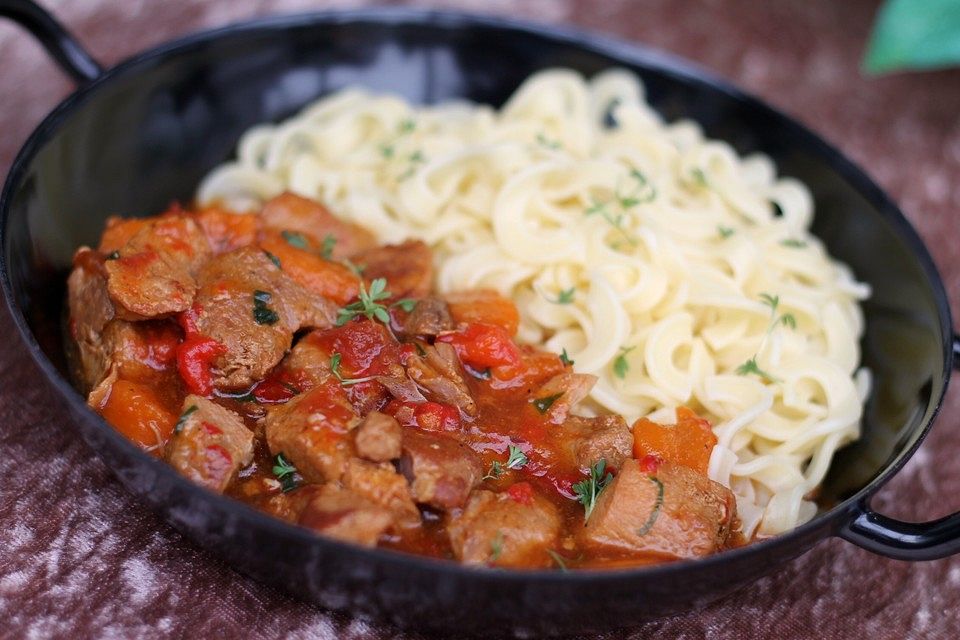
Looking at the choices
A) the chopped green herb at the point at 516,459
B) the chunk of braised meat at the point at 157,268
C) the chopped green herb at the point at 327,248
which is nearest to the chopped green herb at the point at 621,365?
the chopped green herb at the point at 516,459

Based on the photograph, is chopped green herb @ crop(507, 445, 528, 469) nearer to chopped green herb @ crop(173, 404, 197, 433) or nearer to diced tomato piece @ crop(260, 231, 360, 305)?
diced tomato piece @ crop(260, 231, 360, 305)

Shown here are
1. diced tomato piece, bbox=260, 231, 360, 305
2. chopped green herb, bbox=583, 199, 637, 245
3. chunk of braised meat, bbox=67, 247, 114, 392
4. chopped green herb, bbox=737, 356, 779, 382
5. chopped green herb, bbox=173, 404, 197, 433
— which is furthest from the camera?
chopped green herb, bbox=583, 199, 637, 245

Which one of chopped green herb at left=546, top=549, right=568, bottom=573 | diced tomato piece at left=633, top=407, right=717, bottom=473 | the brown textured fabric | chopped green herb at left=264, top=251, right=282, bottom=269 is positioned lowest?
the brown textured fabric

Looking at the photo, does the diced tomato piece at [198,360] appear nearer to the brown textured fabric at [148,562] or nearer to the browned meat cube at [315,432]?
the browned meat cube at [315,432]

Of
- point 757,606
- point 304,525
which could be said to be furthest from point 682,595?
point 304,525

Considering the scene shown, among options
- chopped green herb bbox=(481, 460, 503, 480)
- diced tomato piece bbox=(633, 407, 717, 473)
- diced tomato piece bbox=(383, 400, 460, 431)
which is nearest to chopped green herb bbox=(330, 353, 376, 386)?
diced tomato piece bbox=(383, 400, 460, 431)

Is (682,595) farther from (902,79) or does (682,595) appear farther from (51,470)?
(902,79)

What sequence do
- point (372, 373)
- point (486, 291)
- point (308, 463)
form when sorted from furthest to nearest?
point (486, 291) → point (372, 373) → point (308, 463)
